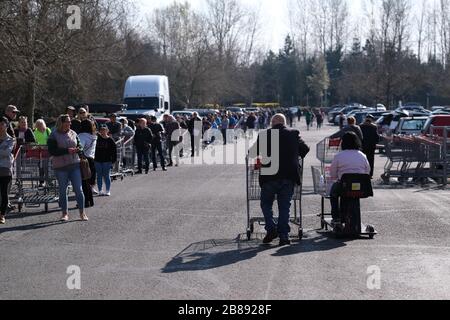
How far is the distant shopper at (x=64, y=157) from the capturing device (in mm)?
13531

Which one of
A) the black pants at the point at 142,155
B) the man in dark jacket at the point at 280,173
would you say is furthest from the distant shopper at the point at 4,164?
the black pants at the point at 142,155

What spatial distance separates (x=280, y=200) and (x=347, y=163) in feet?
4.14

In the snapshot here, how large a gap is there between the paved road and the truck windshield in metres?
24.3

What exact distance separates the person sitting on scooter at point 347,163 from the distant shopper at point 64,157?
14.9 feet

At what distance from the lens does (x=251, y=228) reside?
12.0 metres

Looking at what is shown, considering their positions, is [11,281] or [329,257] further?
[329,257]

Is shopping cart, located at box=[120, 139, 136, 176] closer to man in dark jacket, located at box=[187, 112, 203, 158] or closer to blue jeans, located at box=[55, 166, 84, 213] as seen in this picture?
man in dark jacket, located at box=[187, 112, 203, 158]

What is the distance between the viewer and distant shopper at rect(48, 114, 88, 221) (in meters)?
13.5

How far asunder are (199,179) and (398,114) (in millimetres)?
19532

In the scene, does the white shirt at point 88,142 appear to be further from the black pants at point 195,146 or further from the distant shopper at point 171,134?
the black pants at point 195,146

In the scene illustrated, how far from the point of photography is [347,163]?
38.3 ft
